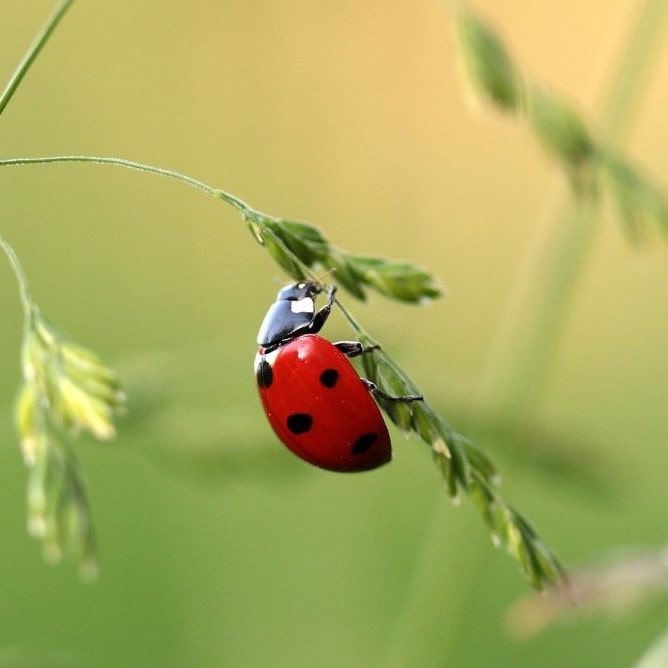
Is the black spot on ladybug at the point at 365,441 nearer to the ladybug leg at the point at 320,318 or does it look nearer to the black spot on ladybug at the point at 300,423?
the black spot on ladybug at the point at 300,423

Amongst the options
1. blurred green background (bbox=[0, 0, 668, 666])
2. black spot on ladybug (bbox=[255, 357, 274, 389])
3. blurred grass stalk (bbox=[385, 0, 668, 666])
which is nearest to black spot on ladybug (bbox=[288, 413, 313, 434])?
black spot on ladybug (bbox=[255, 357, 274, 389])

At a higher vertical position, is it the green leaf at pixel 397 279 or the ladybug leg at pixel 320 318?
the green leaf at pixel 397 279

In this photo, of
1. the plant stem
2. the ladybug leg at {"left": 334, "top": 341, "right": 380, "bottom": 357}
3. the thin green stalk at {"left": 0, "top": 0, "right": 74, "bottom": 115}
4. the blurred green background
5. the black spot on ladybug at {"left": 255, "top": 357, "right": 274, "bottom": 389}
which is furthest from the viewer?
the blurred green background

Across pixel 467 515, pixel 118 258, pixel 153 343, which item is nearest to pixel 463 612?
pixel 467 515

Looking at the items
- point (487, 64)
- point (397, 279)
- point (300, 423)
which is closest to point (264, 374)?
point (300, 423)

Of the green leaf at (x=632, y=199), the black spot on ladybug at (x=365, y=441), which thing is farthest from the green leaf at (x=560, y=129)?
the black spot on ladybug at (x=365, y=441)

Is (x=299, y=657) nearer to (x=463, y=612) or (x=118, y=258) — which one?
(x=463, y=612)

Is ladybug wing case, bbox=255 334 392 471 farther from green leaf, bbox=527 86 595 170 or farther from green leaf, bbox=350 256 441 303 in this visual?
green leaf, bbox=527 86 595 170
